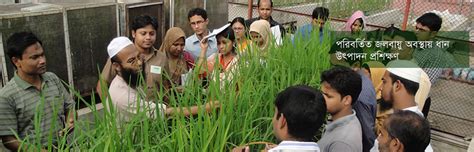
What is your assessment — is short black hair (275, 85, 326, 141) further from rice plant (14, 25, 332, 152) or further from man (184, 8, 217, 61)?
man (184, 8, 217, 61)

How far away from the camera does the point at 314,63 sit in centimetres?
290

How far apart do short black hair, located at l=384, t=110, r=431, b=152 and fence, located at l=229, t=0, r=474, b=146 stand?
2.18m

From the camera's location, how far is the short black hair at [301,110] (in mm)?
1597

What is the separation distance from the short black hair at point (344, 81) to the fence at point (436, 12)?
6.09ft

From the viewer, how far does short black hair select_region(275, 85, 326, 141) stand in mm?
1597

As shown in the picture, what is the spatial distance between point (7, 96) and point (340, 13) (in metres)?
7.04

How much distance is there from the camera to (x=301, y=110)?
62.9 inches

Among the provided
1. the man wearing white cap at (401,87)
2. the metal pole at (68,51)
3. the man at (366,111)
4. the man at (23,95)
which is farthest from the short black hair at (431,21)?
the metal pole at (68,51)

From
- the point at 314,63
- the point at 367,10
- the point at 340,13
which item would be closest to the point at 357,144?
the point at 314,63

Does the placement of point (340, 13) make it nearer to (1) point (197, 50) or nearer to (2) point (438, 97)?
(2) point (438, 97)

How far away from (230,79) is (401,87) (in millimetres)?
950

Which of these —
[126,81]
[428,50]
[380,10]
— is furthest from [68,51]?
[380,10]

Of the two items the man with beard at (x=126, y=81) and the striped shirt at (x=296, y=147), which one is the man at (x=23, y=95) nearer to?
the man with beard at (x=126, y=81)

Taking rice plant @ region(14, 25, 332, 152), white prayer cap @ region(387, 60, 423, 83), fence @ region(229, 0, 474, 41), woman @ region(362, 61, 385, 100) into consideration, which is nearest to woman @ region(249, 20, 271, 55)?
rice plant @ region(14, 25, 332, 152)
